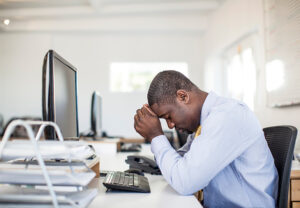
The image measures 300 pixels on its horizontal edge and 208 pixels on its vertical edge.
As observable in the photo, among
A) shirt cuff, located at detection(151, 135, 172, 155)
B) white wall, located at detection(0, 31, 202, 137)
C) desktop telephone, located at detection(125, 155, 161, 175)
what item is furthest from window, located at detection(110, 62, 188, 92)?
shirt cuff, located at detection(151, 135, 172, 155)

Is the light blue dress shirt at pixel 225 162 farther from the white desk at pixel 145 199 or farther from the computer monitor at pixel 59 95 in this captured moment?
the computer monitor at pixel 59 95

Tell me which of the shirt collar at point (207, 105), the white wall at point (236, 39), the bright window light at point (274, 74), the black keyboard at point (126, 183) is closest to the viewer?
the black keyboard at point (126, 183)

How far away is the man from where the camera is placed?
3.14 ft

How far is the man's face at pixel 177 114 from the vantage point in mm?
1143

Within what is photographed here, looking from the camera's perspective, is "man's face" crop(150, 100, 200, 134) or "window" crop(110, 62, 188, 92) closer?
"man's face" crop(150, 100, 200, 134)

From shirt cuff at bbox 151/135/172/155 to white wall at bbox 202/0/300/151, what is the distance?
1.58 m

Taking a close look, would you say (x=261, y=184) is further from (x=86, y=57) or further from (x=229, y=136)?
(x=86, y=57)

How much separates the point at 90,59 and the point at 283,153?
15.2 feet

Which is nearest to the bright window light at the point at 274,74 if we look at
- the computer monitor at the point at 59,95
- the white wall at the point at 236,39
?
the white wall at the point at 236,39

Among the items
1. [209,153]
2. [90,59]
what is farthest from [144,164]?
[90,59]

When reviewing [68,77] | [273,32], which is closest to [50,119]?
[68,77]

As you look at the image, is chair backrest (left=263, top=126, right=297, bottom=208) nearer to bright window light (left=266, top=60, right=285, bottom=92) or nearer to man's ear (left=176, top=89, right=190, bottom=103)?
man's ear (left=176, top=89, right=190, bottom=103)

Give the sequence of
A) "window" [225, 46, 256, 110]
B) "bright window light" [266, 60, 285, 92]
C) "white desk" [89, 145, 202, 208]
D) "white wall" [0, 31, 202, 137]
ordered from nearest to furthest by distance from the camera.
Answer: "white desk" [89, 145, 202, 208]
"bright window light" [266, 60, 285, 92]
"window" [225, 46, 256, 110]
"white wall" [0, 31, 202, 137]

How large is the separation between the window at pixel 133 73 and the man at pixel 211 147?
13.5 ft
